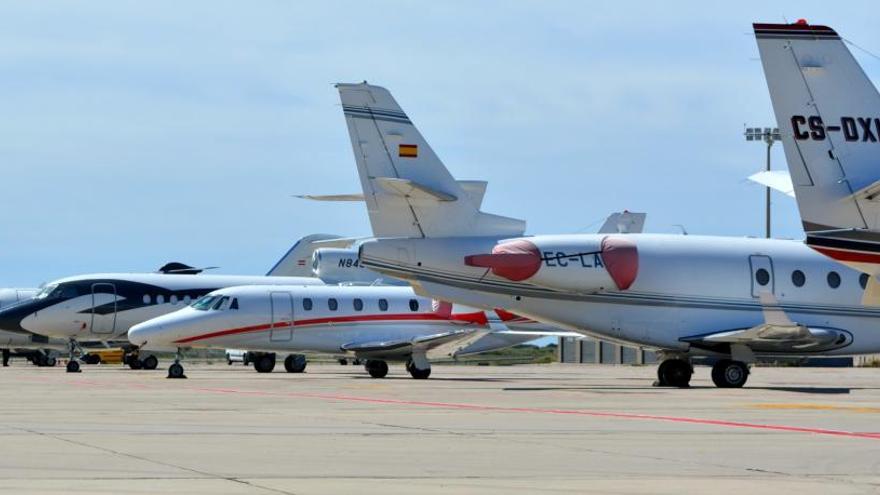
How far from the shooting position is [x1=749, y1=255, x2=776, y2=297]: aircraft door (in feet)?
102

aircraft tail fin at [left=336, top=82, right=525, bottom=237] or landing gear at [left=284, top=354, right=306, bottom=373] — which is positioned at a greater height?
aircraft tail fin at [left=336, top=82, right=525, bottom=237]

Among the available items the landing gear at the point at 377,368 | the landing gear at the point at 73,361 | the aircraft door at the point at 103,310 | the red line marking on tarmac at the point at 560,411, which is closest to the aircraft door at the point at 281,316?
the landing gear at the point at 377,368

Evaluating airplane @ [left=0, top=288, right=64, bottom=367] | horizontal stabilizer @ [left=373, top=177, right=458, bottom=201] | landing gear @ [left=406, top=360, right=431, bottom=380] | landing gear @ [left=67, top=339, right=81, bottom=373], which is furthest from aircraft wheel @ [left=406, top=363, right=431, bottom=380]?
airplane @ [left=0, top=288, right=64, bottom=367]

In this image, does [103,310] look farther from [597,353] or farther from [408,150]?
[597,353]

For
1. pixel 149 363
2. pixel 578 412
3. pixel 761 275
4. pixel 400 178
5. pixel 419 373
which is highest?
pixel 400 178

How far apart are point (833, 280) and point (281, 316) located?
54.2 ft

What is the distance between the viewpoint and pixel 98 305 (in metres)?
47.7

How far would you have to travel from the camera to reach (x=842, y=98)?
76.8ft

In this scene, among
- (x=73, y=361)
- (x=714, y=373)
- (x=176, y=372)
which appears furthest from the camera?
(x=73, y=361)

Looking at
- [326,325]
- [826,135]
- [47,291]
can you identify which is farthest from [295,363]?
[826,135]

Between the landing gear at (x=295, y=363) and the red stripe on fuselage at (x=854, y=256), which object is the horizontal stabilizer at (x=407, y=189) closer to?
the red stripe on fuselage at (x=854, y=256)

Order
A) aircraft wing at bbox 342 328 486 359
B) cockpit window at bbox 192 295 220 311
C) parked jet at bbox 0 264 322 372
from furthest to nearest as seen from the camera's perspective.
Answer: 1. parked jet at bbox 0 264 322 372
2. cockpit window at bbox 192 295 220 311
3. aircraft wing at bbox 342 328 486 359

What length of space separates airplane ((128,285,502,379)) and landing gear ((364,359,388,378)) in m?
0.03

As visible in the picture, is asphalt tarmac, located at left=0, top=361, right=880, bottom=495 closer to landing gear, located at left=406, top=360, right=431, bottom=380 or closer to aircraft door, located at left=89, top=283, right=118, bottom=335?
landing gear, located at left=406, top=360, right=431, bottom=380
